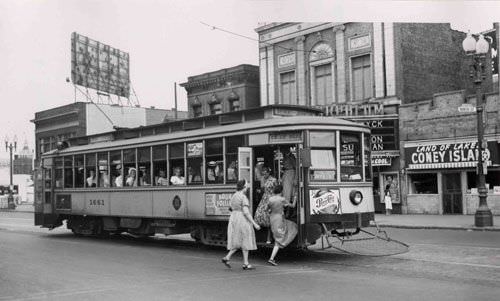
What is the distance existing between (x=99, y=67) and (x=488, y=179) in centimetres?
3538

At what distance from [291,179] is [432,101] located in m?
17.2

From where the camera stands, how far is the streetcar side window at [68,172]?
65.4 ft

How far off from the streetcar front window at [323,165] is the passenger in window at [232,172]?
1.92m

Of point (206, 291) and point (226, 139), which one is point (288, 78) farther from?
point (206, 291)

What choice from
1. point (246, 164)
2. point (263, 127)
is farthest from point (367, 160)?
point (246, 164)

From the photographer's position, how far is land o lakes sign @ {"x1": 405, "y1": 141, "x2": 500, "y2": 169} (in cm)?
2553

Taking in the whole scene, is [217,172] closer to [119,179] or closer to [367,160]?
[367,160]

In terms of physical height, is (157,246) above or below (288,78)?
below

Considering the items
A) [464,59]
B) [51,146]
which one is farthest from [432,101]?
[51,146]

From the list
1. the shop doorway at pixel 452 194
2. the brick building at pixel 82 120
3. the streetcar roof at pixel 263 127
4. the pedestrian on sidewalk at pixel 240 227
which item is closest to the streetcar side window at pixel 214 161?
the streetcar roof at pixel 263 127

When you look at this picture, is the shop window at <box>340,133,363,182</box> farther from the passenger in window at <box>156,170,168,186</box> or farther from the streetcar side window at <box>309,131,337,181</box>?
the passenger in window at <box>156,170,168,186</box>

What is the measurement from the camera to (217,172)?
13961mm

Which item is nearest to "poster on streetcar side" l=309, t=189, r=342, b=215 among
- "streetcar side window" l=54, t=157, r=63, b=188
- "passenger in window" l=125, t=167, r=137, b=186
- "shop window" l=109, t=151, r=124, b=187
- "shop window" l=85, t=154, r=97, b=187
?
"passenger in window" l=125, t=167, r=137, b=186

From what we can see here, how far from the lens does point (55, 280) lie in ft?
33.4
